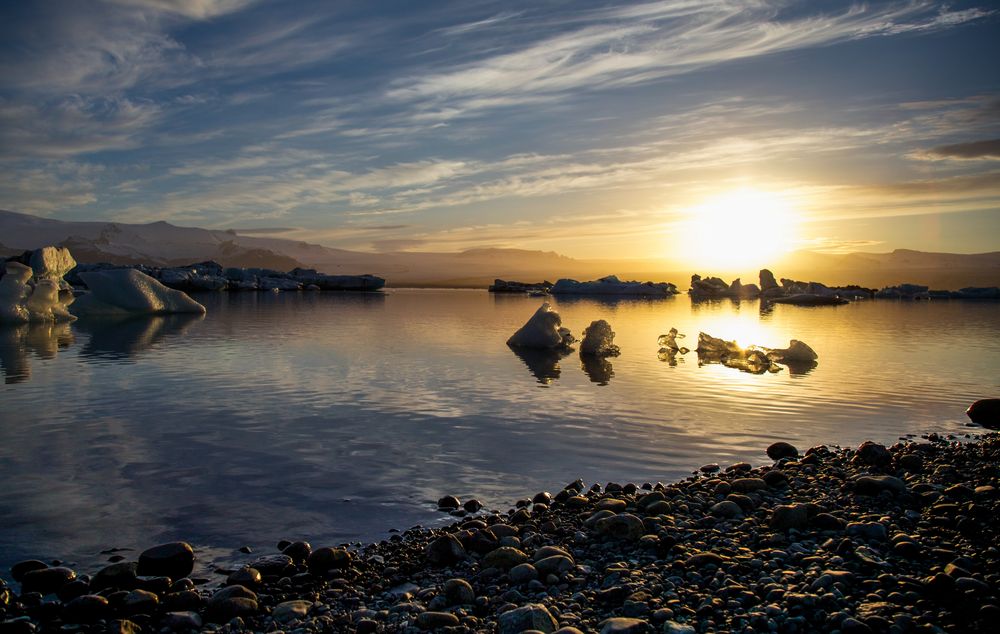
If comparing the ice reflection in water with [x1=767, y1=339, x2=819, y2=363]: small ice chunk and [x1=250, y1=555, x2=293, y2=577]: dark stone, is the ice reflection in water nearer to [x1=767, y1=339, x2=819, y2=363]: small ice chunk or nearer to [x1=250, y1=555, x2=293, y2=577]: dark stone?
[x1=250, y1=555, x2=293, y2=577]: dark stone

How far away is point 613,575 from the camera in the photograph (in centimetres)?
413

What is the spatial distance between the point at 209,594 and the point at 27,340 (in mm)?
17989

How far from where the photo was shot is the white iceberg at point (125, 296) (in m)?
26.9

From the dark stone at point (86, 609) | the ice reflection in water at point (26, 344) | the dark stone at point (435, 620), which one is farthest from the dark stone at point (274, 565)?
the ice reflection in water at point (26, 344)

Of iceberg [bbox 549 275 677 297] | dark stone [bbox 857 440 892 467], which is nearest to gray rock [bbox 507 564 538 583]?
dark stone [bbox 857 440 892 467]

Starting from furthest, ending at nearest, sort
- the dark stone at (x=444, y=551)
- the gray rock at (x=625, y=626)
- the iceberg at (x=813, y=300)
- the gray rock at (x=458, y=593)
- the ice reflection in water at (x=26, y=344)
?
the iceberg at (x=813, y=300) → the ice reflection in water at (x=26, y=344) → the dark stone at (x=444, y=551) → the gray rock at (x=458, y=593) → the gray rock at (x=625, y=626)

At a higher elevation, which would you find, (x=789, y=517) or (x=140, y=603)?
(x=789, y=517)

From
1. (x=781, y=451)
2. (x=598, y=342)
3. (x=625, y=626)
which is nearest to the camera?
(x=625, y=626)

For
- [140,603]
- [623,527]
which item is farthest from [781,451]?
[140,603]

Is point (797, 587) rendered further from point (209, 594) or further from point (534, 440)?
point (534, 440)

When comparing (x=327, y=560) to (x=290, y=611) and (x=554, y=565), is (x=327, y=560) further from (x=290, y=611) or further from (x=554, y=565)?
(x=554, y=565)

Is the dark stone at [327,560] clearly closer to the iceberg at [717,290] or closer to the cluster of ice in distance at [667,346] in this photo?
the cluster of ice in distance at [667,346]

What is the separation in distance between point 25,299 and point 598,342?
19.7m

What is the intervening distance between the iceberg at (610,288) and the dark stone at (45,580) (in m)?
60.4
